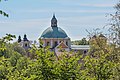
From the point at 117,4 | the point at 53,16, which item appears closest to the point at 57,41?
the point at 53,16

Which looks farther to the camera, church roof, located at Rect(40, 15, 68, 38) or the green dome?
church roof, located at Rect(40, 15, 68, 38)

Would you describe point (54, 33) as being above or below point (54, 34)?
above

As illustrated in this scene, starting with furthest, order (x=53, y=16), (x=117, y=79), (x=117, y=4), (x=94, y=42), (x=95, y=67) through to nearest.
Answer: (x=53, y=16)
(x=94, y=42)
(x=117, y=4)
(x=117, y=79)
(x=95, y=67)

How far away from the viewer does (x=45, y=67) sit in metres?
10.1

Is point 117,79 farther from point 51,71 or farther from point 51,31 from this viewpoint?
point 51,31

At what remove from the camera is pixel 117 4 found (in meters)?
20.2

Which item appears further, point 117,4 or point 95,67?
point 117,4

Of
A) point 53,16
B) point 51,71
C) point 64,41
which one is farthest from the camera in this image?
point 53,16

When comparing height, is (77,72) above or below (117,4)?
below

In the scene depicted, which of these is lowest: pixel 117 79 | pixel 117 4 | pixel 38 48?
pixel 117 79

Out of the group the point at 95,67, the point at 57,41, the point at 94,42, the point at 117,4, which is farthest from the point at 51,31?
the point at 95,67

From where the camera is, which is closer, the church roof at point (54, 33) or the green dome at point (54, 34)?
the green dome at point (54, 34)

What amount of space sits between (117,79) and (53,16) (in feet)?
234

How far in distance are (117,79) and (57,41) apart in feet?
214
